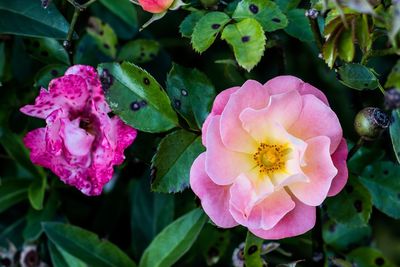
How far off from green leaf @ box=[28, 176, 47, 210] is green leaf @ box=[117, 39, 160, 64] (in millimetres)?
180

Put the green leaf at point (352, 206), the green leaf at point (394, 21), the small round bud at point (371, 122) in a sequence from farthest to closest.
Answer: the green leaf at point (352, 206) → the small round bud at point (371, 122) → the green leaf at point (394, 21)

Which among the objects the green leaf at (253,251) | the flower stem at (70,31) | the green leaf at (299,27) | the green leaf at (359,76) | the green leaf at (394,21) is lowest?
the green leaf at (253,251)

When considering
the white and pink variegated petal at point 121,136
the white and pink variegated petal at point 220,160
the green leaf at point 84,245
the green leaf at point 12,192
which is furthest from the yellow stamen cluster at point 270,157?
the green leaf at point 12,192

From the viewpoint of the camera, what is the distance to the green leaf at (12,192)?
0.86m

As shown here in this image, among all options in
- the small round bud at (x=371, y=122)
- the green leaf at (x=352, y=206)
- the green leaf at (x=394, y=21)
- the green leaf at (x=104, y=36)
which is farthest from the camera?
the green leaf at (x=104, y=36)

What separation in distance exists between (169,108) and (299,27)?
0.16 metres

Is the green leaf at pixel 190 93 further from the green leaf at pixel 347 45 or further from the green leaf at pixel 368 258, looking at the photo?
the green leaf at pixel 368 258

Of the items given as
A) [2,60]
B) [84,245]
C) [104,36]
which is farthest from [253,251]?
[2,60]

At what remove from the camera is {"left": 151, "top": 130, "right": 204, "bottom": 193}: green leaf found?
673mm

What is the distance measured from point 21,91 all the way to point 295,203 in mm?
385

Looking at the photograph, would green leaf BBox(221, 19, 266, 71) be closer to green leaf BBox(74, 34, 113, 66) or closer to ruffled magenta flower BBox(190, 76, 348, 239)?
ruffled magenta flower BBox(190, 76, 348, 239)

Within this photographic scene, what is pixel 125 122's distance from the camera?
67cm

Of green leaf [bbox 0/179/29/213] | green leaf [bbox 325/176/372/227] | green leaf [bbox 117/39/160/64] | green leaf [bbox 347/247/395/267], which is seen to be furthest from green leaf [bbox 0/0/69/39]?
green leaf [bbox 347/247/395/267]

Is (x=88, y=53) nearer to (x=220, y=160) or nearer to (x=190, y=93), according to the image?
(x=190, y=93)
